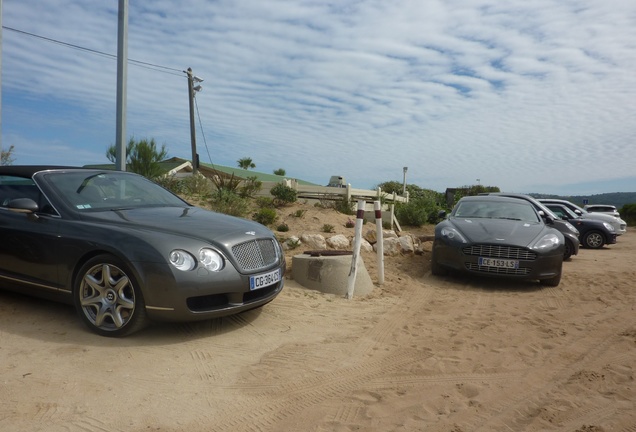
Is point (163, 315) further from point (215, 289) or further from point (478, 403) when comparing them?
point (478, 403)

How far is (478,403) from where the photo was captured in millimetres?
3318

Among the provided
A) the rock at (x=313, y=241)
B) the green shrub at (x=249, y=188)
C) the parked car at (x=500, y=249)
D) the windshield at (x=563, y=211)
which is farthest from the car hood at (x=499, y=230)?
the windshield at (x=563, y=211)

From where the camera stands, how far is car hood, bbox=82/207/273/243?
179 inches

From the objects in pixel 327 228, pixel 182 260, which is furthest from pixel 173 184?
pixel 182 260

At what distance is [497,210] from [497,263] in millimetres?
2041

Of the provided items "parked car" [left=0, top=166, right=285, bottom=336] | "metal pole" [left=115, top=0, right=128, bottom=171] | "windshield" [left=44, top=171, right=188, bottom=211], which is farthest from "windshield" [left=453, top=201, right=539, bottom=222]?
"metal pole" [left=115, top=0, right=128, bottom=171]

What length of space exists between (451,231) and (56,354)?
6.07m

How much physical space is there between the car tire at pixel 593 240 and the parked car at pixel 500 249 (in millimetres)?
8790

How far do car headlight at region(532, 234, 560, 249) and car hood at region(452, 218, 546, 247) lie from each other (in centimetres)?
11

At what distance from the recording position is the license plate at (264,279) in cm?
464

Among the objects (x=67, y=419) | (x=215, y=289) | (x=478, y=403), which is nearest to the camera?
(x=67, y=419)

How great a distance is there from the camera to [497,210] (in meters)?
9.38

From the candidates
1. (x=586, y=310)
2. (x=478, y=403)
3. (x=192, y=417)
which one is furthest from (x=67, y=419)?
(x=586, y=310)

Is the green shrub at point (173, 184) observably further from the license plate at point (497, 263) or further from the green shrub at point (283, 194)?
the license plate at point (497, 263)
